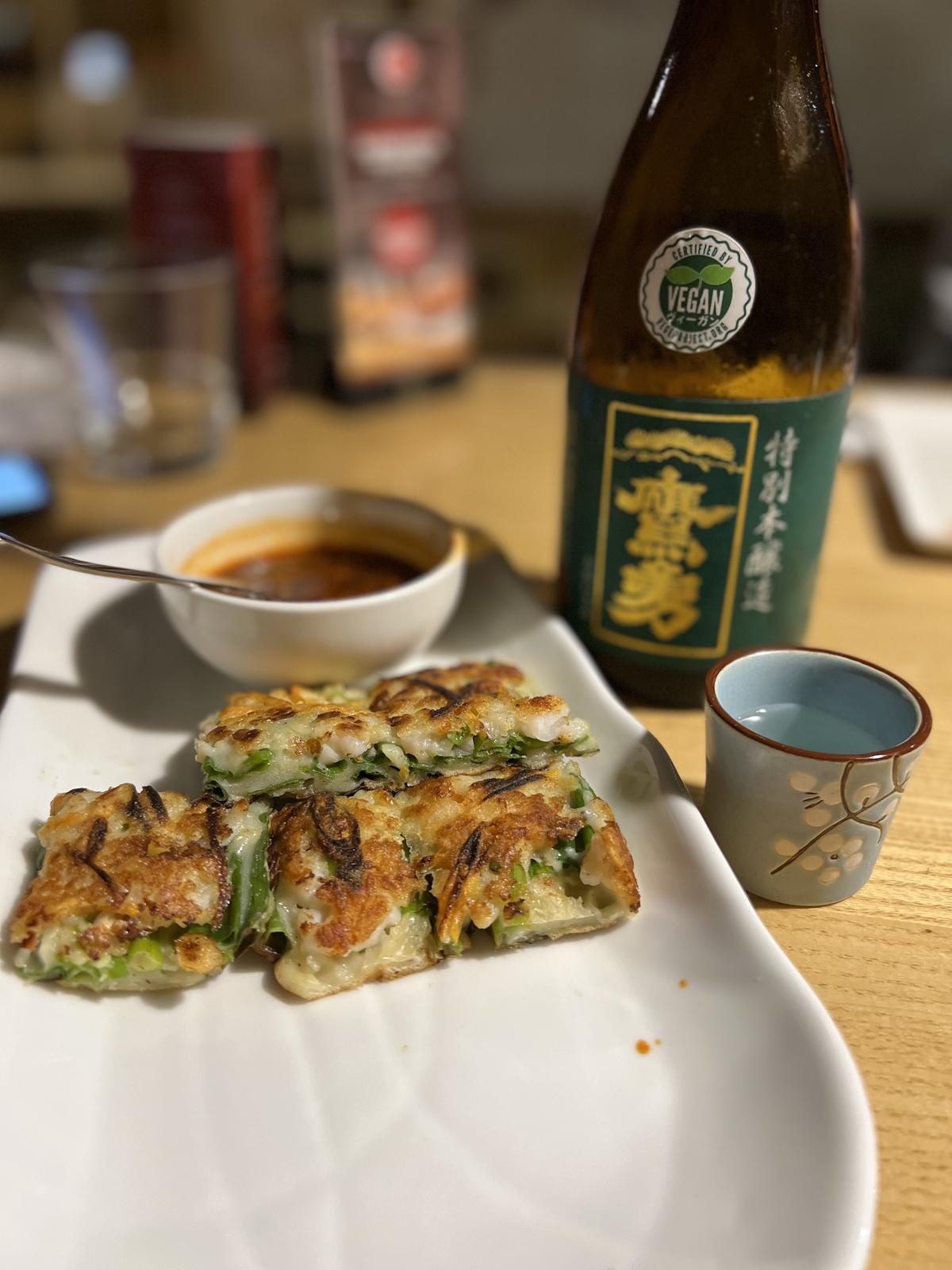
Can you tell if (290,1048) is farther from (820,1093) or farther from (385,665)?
(385,665)

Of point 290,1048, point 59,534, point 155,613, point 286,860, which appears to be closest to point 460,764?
point 286,860

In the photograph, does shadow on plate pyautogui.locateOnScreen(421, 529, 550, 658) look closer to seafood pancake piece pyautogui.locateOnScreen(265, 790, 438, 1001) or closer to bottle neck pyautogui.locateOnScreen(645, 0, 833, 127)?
seafood pancake piece pyautogui.locateOnScreen(265, 790, 438, 1001)

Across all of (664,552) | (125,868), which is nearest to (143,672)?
(125,868)

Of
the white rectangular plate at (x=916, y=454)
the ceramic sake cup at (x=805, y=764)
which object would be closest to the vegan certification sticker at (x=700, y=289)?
the ceramic sake cup at (x=805, y=764)

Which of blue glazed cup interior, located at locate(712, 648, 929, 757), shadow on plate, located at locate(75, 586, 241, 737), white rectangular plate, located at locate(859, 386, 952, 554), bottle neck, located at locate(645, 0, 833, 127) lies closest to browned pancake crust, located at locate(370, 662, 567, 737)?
blue glazed cup interior, located at locate(712, 648, 929, 757)

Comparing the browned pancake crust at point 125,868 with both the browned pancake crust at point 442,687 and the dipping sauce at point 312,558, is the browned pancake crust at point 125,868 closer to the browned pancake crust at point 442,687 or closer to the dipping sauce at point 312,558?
→ the browned pancake crust at point 442,687
